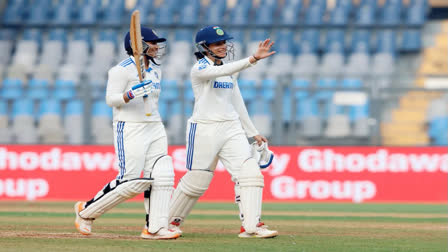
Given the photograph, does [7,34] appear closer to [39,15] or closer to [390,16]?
[39,15]

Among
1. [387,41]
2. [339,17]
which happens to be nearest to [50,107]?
[339,17]

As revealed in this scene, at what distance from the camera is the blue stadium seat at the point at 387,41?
19406 mm

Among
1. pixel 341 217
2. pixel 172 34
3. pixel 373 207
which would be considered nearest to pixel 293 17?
pixel 172 34

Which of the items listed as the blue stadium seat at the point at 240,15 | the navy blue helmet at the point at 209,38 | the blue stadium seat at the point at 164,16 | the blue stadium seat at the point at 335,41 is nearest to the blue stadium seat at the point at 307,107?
the blue stadium seat at the point at 335,41

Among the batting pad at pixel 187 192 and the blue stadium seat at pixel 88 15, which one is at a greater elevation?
the blue stadium seat at pixel 88 15

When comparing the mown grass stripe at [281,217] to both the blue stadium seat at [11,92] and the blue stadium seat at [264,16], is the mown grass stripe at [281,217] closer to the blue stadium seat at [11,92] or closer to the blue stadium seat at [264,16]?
the blue stadium seat at [11,92]

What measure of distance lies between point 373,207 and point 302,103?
259 cm

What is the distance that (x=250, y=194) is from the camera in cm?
756

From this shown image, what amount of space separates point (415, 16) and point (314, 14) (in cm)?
230

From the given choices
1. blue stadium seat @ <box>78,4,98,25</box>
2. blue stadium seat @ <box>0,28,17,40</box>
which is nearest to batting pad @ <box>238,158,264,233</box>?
blue stadium seat @ <box>78,4,98,25</box>

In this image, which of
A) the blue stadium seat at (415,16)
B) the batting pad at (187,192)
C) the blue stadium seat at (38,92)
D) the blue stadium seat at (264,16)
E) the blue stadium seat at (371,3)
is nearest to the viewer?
the batting pad at (187,192)

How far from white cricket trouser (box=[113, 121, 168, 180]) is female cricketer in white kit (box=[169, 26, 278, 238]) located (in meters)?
0.43

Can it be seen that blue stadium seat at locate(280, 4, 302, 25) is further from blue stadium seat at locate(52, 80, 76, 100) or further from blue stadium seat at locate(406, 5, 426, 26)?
blue stadium seat at locate(52, 80, 76, 100)

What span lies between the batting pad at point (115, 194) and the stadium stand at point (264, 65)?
314 inches
